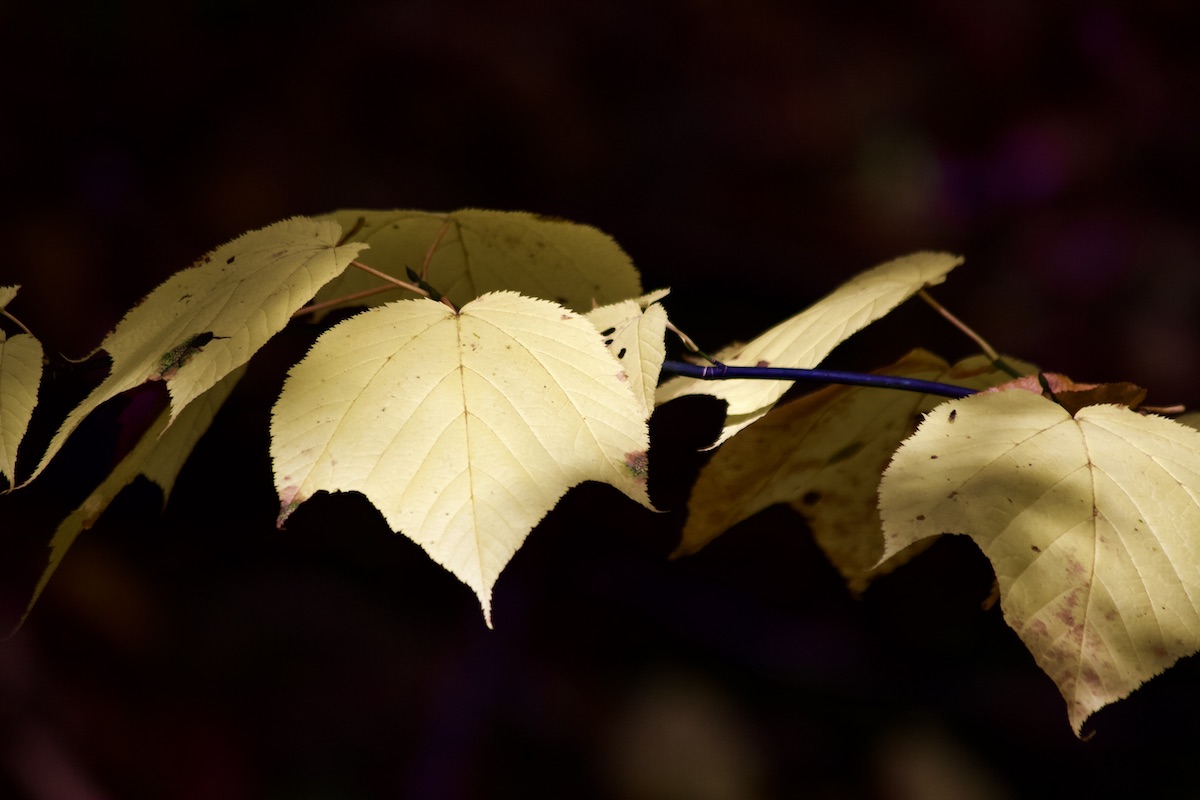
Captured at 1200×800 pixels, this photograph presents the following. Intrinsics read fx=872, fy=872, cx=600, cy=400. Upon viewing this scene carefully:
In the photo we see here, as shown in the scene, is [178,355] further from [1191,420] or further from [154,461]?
[1191,420]

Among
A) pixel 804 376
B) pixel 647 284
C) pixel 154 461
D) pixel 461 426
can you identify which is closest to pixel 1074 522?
pixel 804 376

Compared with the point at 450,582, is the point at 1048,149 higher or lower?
higher

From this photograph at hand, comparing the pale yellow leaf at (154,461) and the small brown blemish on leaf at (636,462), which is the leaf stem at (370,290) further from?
the small brown blemish on leaf at (636,462)

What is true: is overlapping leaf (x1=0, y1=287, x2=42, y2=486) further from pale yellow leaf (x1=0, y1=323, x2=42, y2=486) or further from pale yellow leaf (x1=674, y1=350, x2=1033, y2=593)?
pale yellow leaf (x1=674, y1=350, x2=1033, y2=593)

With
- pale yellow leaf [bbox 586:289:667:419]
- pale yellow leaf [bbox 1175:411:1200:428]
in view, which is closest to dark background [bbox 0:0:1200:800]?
pale yellow leaf [bbox 1175:411:1200:428]

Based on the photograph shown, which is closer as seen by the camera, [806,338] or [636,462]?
[636,462]

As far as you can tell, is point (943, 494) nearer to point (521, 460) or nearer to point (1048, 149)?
point (521, 460)

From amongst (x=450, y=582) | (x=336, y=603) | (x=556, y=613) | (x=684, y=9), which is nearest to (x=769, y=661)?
(x=556, y=613)

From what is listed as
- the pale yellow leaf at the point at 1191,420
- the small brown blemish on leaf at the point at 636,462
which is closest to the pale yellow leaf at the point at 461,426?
the small brown blemish on leaf at the point at 636,462
